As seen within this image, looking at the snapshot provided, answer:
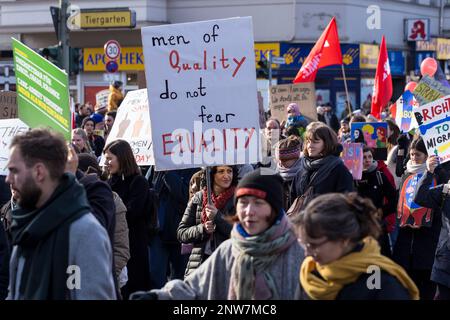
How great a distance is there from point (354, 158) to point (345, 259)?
4989mm

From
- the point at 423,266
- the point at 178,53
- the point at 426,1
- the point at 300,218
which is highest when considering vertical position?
the point at 426,1

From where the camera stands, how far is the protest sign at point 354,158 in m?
8.55

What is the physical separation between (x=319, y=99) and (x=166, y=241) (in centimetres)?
2127

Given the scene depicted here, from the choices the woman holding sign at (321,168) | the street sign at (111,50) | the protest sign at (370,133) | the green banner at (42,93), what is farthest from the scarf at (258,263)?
the street sign at (111,50)

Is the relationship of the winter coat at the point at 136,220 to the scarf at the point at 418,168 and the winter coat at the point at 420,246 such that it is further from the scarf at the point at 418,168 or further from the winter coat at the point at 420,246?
the scarf at the point at 418,168

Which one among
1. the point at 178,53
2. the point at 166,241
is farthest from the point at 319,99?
the point at 178,53

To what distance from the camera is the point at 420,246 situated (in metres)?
7.90

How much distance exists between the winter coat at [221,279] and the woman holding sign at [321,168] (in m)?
2.86

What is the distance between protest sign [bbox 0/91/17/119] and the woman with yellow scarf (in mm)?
6775

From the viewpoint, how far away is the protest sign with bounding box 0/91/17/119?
9.95 m

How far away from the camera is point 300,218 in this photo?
380 cm

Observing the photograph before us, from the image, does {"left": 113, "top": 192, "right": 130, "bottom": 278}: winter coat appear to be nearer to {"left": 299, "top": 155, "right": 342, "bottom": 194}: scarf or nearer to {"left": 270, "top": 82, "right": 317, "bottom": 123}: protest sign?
{"left": 299, "top": 155, "right": 342, "bottom": 194}: scarf

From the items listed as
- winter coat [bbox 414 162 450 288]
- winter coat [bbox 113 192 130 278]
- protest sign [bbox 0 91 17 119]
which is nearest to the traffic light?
protest sign [bbox 0 91 17 119]
